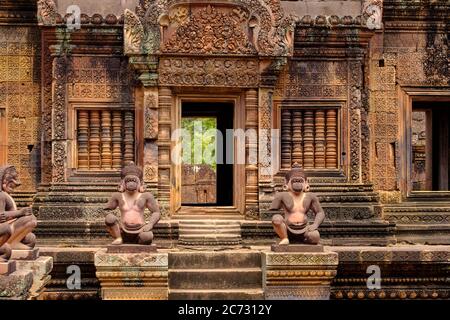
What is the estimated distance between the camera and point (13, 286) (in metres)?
7.46

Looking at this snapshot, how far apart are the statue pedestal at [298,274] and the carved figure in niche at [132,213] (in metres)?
1.39

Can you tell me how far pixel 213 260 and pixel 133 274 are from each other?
1.17 m

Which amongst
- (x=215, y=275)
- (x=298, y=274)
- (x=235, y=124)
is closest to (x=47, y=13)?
(x=235, y=124)

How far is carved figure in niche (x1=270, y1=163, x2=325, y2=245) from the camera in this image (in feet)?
29.9

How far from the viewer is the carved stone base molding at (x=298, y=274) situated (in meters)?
8.99

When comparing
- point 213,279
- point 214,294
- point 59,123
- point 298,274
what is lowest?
point 214,294

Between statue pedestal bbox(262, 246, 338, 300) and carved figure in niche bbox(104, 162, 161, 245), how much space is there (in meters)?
1.39

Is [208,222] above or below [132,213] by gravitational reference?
below

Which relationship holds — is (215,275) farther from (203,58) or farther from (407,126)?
(407,126)

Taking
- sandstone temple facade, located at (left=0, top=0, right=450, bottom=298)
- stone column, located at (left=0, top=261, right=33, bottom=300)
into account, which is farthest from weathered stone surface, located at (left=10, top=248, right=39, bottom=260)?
sandstone temple facade, located at (left=0, top=0, right=450, bottom=298)

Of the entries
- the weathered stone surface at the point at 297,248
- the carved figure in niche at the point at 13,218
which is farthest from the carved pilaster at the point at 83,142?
the weathered stone surface at the point at 297,248

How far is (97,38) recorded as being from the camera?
1090 cm

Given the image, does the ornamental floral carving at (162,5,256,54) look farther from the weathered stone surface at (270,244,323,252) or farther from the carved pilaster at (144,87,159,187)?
the weathered stone surface at (270,244,323,252)

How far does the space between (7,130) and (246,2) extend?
380 cm
